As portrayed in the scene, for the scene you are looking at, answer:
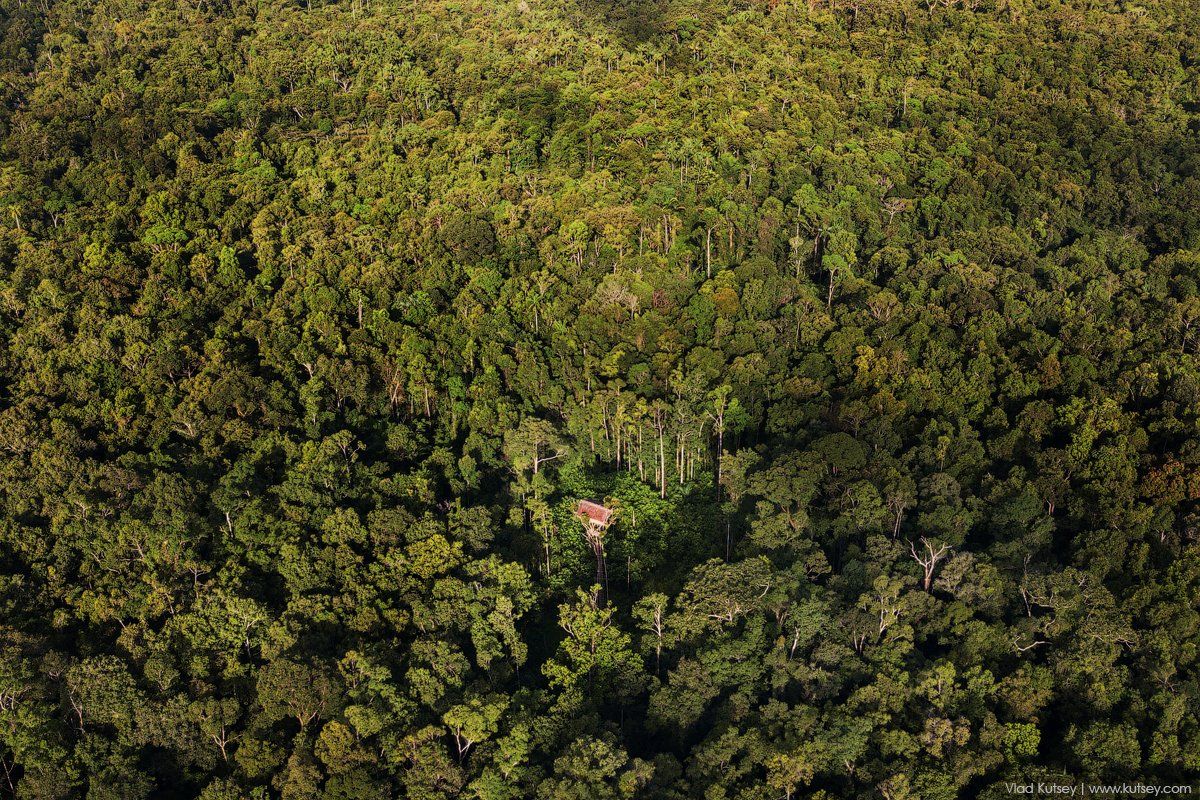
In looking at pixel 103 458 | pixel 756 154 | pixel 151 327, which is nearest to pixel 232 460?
pixel 103 458

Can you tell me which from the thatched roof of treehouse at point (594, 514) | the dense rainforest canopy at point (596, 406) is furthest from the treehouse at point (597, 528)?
the dense rainforest canopy at point (596, 406)

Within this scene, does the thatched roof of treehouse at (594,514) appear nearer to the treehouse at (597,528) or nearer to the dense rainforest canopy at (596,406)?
the treehouse at (597,528)

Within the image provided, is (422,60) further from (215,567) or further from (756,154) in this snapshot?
(215,567)

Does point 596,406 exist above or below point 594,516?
above

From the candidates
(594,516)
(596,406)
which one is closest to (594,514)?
(594,516)

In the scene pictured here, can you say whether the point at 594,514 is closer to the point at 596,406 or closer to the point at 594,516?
the point at 594,516

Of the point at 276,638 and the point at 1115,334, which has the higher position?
the point at 1115,334

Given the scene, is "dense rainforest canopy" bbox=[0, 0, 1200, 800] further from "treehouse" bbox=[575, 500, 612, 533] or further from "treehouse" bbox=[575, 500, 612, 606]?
"treehouse" bbox=[575, 500, 612, 533]
